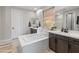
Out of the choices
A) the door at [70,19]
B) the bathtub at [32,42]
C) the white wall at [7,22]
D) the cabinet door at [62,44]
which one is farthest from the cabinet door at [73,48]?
the white wall at [7,22]

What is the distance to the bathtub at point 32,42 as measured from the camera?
1.84 meters

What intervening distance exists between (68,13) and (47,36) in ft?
2.47

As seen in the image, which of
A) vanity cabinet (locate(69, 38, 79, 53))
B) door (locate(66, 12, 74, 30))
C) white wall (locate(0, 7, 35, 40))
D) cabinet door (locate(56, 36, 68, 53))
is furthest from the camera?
cabinet door (locate(56, 36, 68, 53))

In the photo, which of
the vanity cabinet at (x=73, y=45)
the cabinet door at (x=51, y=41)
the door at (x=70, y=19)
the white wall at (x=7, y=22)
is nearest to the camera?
the white wall at (x=7, y=22)

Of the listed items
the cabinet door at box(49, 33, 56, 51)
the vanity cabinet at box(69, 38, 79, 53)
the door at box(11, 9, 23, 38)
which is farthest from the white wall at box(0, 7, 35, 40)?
the vanity cabinet at box(69, 38, 79, 53)

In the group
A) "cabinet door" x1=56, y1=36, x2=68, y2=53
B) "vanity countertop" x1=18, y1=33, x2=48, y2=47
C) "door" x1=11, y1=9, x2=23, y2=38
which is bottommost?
"cabinet door" x1=56, y1=36, x2=68, y2=53

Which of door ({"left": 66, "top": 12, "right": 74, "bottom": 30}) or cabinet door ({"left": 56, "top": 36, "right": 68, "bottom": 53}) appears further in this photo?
cabinet door ({"left": 56, "top": 36, "right": 68, "bottom": 53})

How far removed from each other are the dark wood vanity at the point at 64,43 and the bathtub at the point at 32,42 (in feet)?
1.50

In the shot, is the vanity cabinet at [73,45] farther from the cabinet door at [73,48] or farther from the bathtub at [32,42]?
the bathtub at [32,42]

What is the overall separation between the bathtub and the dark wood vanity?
457mm

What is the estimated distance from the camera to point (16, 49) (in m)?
1.79

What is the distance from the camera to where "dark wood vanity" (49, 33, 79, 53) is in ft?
6.62

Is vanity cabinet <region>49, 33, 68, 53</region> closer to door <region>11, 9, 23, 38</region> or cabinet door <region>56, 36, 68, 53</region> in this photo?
cabinet door <region>56, 36, 68, 53</region>
